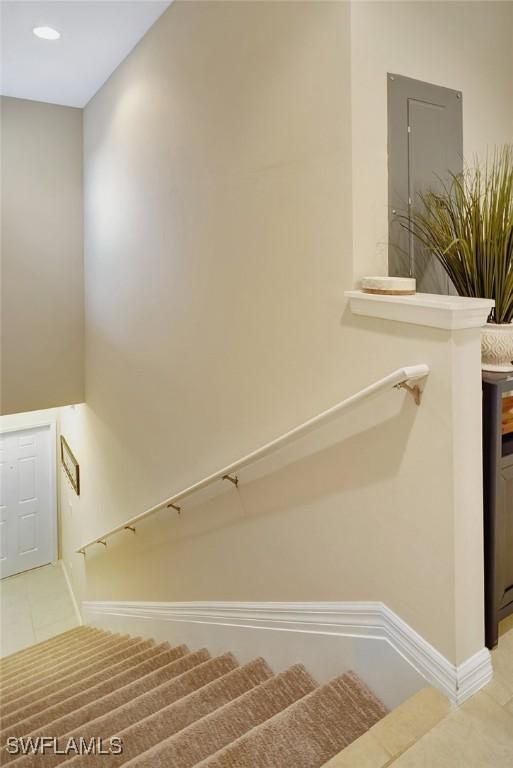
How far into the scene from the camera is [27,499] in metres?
6.96

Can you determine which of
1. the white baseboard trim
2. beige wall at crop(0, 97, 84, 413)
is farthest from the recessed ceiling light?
the white baseboard trim

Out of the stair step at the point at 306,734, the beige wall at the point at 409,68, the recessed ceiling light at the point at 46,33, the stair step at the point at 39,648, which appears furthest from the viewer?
the stair step at the point at 39,648

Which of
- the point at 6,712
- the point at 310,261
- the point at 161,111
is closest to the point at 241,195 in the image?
the point at 310,261

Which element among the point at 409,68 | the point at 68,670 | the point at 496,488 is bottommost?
the point at 68,670

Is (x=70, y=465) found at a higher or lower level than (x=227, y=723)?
higher

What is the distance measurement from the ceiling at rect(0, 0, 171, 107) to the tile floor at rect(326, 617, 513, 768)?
3.34m

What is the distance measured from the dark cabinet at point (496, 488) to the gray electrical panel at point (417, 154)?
530 millimetres

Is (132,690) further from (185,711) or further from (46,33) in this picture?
(46,33)

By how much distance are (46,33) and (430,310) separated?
10.4ft

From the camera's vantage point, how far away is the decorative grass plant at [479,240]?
1.70m

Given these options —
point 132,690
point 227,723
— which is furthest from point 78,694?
point 227,723

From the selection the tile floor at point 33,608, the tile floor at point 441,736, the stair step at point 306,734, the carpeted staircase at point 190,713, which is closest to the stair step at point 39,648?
the tile floor at point 33,608

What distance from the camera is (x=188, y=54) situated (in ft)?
8.90

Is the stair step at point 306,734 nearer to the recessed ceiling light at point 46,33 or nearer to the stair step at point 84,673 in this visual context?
the stair step at point 84,673
